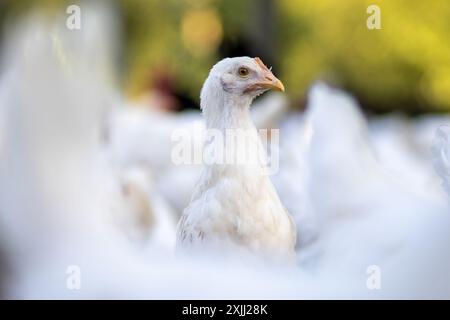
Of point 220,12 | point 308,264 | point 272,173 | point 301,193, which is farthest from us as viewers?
point 220,12

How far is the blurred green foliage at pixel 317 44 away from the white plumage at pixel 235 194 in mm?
1971

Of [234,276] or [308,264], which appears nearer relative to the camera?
[234,276]

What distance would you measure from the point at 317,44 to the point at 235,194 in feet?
11.0

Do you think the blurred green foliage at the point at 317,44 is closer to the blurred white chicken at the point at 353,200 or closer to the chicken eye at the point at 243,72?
the blurred white chicken at the point at 353,200

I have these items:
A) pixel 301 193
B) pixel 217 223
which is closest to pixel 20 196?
pixel 217 223

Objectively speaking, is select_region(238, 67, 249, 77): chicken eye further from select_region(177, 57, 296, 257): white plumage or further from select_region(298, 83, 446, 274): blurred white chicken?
select_region(298, 83, 446, 274): blurred white chicken

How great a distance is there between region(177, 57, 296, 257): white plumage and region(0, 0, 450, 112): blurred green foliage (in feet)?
6.47

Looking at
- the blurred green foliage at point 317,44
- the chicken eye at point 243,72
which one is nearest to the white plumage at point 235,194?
the chicken eye at point 243,72

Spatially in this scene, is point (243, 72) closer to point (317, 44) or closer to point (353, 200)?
point (353, 200)

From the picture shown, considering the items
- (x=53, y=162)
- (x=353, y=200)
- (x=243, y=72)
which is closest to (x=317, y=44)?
(x=353, y=200)

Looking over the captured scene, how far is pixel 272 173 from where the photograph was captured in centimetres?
119
